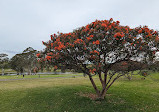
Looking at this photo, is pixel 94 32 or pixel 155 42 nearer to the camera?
pixel 155 42

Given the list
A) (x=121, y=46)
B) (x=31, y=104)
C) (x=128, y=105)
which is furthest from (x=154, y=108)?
(x=31, y=104)

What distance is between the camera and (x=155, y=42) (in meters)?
6.30

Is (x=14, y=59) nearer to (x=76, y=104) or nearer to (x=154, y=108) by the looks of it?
(x=76, y=104)

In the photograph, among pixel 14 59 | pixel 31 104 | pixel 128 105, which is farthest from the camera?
pixel 14 59

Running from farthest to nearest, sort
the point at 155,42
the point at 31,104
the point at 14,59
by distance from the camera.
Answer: the point at 14,59 → the point at 31,104 → the point at 155,42

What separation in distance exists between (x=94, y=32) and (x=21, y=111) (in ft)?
23.9

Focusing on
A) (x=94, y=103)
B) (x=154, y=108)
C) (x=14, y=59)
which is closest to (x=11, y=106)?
(x=94, y=103)

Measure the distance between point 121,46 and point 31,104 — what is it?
8.02 meters

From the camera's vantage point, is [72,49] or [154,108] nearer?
[72,49]

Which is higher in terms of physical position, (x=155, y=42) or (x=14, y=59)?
(x=14, y=59)

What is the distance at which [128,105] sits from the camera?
26.3ft

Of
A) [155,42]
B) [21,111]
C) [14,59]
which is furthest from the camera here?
[14,59]

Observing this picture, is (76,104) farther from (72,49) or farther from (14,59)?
(14,59)

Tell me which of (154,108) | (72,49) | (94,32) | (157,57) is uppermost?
(94,32)
